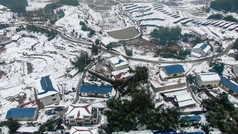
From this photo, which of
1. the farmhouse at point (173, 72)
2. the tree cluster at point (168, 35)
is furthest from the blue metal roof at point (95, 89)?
the tree cluster at point (168, 35)

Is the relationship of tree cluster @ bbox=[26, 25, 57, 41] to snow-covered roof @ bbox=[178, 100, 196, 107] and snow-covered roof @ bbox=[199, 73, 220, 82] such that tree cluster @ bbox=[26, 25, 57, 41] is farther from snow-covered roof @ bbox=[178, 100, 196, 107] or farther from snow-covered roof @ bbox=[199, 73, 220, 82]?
snow-covered roof @ bbox=[199, 73, 220, 82]

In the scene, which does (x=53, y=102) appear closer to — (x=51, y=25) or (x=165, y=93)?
(x=165, y=93)

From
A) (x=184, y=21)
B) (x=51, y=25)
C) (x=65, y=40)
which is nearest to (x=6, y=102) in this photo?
(x=65, y=40)

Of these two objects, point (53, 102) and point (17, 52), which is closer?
point (53, 102)

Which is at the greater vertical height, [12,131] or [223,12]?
[223,12]

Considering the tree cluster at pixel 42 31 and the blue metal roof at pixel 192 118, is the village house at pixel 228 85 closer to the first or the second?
the blue metal roof at pixel 192 118

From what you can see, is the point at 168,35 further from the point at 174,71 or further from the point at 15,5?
the point at 15,5

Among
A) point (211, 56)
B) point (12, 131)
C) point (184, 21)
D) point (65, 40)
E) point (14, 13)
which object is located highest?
point (14, 13)

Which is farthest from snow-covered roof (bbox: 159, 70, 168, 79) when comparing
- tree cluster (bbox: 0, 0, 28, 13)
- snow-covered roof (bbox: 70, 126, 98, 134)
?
tree cluster (bbox: 0, 0, 28, 13)
